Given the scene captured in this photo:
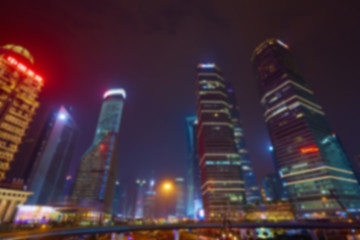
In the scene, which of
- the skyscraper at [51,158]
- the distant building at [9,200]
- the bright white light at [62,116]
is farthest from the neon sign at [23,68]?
the bright white light at [62,116]

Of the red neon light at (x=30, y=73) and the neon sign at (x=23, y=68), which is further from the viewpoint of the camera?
the red neon light at (x=30, y=73)

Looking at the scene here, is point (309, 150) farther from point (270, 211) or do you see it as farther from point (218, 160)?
point (218, 160)

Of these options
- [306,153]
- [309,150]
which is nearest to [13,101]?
[306,153]

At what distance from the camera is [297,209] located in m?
130

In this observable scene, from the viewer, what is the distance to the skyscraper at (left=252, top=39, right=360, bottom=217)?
124 m

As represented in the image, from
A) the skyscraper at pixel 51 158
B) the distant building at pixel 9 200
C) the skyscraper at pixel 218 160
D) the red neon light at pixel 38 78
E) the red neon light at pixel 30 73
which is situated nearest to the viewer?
the distant building at pixel 9 200

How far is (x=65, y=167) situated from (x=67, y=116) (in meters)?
54.4

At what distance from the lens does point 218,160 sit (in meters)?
147

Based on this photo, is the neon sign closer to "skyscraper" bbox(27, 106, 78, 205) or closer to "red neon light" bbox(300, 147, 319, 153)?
"skyscraper" bbox(27, 106, 78, 205)

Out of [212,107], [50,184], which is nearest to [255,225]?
Answer: [212,107]

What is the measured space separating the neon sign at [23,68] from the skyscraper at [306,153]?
169109 millimetres

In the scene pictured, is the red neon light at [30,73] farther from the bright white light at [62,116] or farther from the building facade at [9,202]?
the bright white light at [62,116]

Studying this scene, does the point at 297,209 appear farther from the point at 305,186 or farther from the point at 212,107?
the point at 212,107

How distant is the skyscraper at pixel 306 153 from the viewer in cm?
12428
